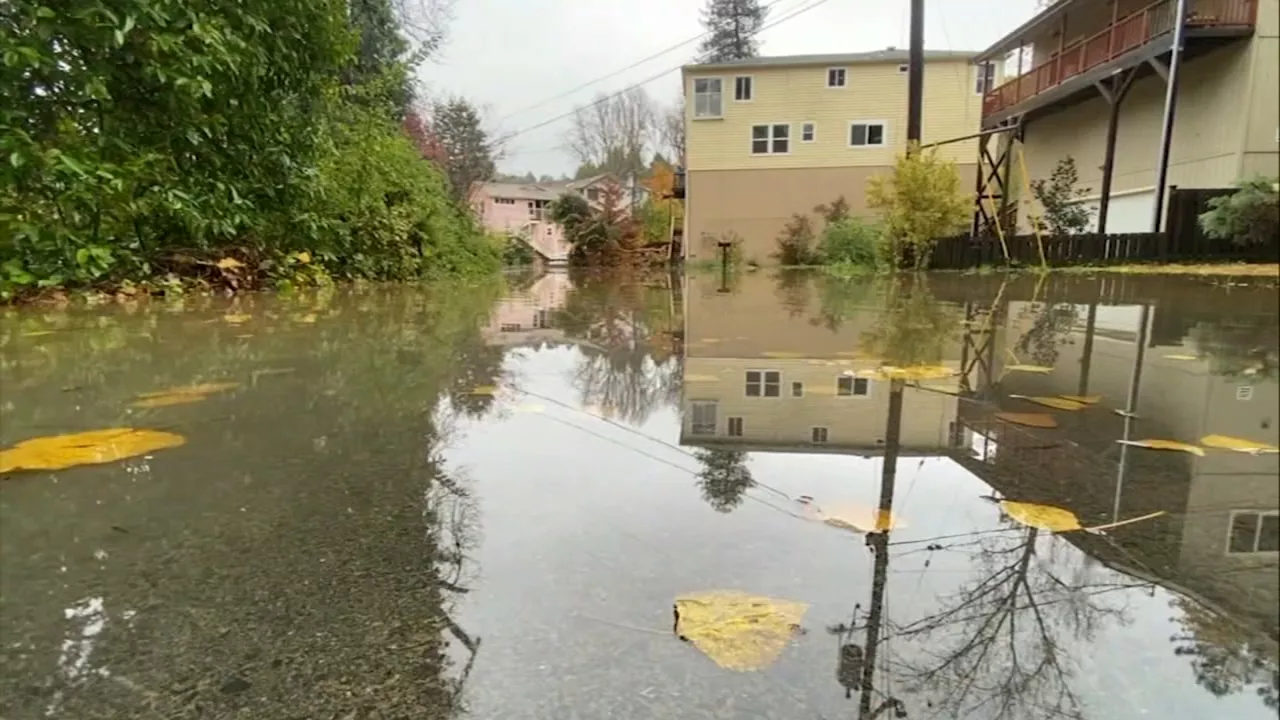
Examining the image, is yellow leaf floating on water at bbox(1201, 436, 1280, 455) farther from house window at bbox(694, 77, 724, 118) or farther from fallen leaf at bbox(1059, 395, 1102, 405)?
house window at bbox(694, 77, 724, 118)

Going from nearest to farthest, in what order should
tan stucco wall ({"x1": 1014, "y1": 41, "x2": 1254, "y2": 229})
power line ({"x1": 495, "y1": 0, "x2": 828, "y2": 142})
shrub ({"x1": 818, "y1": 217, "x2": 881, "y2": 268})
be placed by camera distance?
tan stucco wall ({"x1": 1014, "y1": 41, "x2": 1254, "y2": 229}), shrub ({"x1": 818, "y1": 217, "x2": 881, "y2": 268}), power line ({"x1": 495, "y1": 0, "x2": 828, "y2": 142})

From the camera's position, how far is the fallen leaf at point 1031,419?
2402 mm

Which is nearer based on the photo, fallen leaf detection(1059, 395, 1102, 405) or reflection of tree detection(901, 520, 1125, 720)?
reflection of tree detection(901, 520, 1125, 720)

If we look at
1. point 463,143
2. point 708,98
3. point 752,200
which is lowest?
point 752,200

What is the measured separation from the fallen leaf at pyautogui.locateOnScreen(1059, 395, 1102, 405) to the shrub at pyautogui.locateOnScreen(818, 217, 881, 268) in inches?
438

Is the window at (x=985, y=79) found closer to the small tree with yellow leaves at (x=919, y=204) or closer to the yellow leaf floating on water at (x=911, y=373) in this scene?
the small tree with yellow leaves at (x=919, y=204)

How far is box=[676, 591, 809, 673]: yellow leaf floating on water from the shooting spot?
1.17 m

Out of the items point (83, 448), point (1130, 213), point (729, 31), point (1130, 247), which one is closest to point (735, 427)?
point (83, 448)

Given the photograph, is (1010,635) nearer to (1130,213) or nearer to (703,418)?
(703,418)

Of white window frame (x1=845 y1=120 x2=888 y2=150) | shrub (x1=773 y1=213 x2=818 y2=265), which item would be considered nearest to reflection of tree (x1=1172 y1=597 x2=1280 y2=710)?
shrub (x1=773 y1=213 x2=818 y2=265)

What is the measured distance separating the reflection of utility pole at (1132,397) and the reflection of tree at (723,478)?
0.80 m

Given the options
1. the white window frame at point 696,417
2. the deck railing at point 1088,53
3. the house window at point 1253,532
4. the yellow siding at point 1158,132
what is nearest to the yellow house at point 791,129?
the deck railing at point 1088,53

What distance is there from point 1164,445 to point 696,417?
1.35 meters

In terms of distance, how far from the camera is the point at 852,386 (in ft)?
10.2
